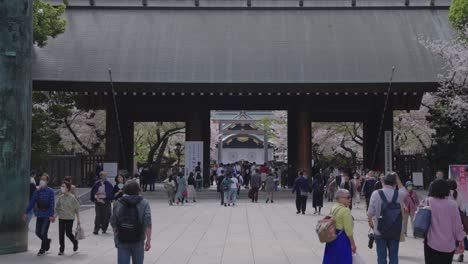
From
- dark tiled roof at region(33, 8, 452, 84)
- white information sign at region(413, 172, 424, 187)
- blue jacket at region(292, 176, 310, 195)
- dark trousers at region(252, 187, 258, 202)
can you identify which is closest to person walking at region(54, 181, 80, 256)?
blue jacket at region(292, 176, 310, 195)

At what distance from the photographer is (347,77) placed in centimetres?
2833

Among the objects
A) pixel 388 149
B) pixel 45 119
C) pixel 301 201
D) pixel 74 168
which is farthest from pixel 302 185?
pixel 74 168

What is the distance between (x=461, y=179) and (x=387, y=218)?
469 centimetres

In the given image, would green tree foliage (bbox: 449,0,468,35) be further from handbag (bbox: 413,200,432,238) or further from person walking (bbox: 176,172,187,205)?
handbag (bbox: 413,200,432,238)

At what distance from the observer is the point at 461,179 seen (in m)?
12.1

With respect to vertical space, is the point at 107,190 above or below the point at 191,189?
above

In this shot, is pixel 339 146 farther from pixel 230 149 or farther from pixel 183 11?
pixel 230 149

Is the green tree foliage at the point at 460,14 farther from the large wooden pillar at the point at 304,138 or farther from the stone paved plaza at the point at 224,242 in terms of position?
the stone paved plaza at the point at 224,242

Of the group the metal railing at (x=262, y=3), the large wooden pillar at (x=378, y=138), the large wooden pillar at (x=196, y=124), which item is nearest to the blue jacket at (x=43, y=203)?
the large wooden pillar at (x=196, y=124)

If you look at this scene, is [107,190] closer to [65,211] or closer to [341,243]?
[65,211]

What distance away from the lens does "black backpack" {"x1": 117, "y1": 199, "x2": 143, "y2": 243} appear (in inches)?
285

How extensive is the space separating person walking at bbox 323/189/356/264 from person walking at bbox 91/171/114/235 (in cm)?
898

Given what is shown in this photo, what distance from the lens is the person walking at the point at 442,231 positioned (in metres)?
7.02

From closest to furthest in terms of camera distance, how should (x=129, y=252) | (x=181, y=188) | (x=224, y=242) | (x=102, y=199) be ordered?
(x=129, y=252)
(x=224, y=242)
(x=102, y=199)
(x=181, y=188)
